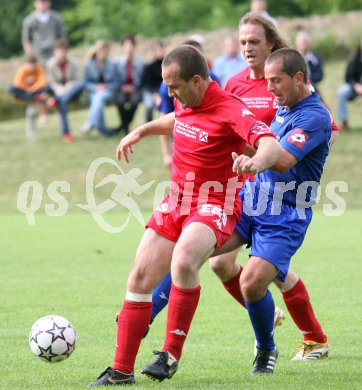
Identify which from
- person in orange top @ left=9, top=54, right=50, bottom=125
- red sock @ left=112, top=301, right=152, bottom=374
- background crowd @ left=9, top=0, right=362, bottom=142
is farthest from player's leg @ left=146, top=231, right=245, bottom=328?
person in orange top @ left=9, top=54, right=50, bottom=125

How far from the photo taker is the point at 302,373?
20.6 feet

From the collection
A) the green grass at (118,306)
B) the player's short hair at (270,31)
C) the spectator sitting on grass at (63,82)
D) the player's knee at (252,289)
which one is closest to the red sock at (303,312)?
the green grass at (118,306)

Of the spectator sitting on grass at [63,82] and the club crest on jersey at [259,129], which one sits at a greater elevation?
the spectator sitting on grass at [63,82]

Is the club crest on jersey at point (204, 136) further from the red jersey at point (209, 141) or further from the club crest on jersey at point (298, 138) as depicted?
the club crest on jersey at point (298, 138)

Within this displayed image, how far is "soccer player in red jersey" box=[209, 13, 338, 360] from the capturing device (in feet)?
22.4

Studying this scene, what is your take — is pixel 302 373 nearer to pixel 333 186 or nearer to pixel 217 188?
pixel 217 188

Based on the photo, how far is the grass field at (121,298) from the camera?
621cm

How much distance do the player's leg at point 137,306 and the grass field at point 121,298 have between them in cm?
16

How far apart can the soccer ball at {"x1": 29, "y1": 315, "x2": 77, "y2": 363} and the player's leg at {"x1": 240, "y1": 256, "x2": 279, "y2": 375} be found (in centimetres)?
114

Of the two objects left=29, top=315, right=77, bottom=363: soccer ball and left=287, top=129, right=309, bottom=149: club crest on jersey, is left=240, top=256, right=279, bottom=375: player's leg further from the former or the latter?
left=29, top=315, right=77, bottom=363: soccer ball

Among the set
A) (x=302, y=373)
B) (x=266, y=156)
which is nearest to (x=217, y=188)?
(x=266, y=156)

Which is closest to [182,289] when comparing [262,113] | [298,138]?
[298,138]

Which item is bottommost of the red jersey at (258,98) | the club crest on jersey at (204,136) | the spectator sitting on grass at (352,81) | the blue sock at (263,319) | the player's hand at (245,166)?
the blue sock at (263,319)

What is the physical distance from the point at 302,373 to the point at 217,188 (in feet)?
4.18
